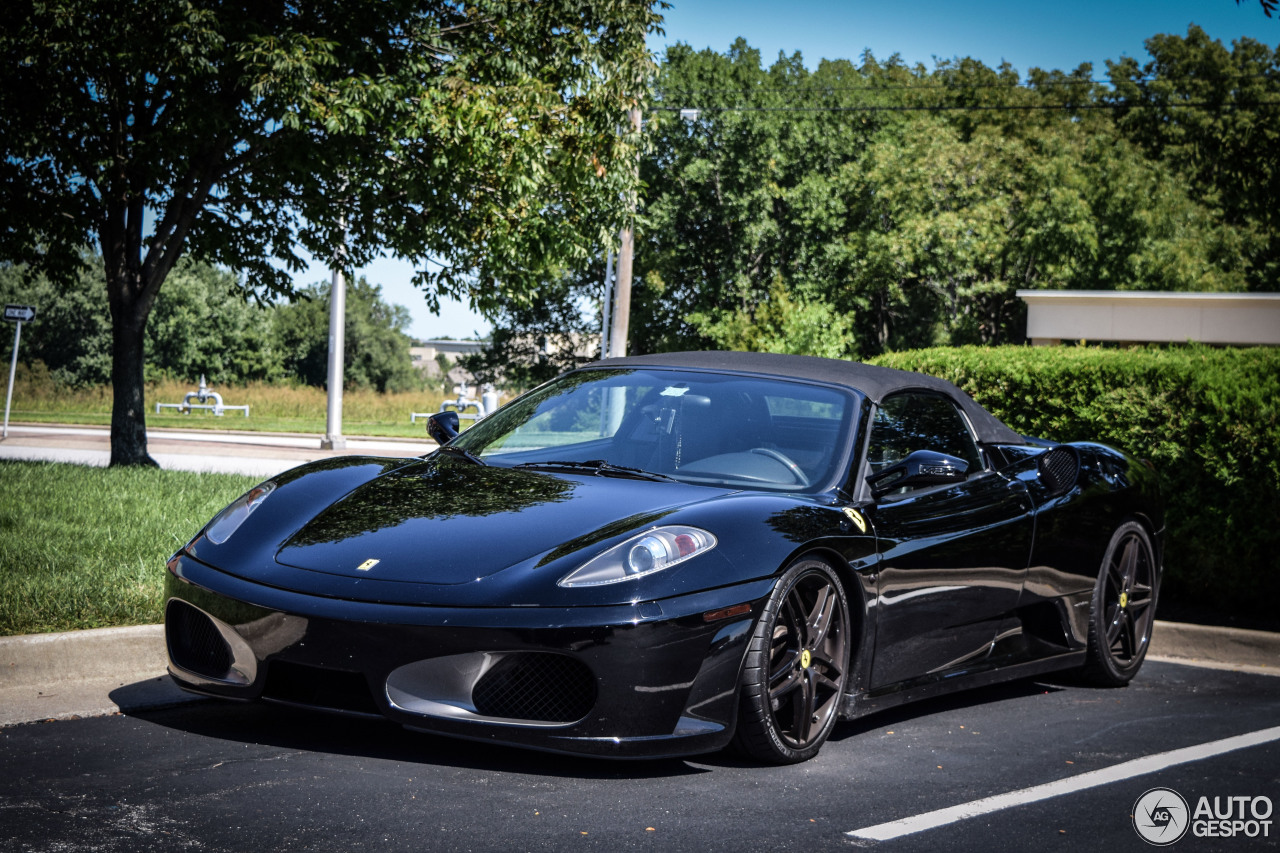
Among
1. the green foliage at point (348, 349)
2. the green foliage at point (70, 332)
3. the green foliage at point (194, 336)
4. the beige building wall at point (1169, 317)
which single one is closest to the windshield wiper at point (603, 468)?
the beige building wall at point (1169, 317)

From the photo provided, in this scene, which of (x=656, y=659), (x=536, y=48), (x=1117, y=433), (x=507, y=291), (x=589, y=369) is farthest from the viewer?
(x=507, y=291)

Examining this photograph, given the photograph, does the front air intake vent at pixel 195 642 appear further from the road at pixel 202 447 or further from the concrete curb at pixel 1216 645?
the road at pixel 202 447

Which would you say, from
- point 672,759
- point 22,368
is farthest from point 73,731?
point 22,368

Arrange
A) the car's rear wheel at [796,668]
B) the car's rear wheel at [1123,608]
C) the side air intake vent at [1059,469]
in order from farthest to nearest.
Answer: the car's rear wheel at [1123,608] < the side air intake vent at [1059,469] < the car's rear wheel at [796,668]

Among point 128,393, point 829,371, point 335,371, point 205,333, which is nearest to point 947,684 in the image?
point 829,371

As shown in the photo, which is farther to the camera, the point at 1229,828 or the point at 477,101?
the point at 477,101

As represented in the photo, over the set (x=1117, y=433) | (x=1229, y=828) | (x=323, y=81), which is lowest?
(x=1229, y=828)

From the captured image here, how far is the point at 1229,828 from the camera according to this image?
375 centimetres

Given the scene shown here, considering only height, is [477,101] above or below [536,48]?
below

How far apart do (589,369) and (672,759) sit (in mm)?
1936

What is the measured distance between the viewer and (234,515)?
173 inches

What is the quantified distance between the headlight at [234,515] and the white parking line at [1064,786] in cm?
228

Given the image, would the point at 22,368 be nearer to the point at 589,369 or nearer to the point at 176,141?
the point at 176,141

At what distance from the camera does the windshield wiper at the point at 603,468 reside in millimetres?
4523
